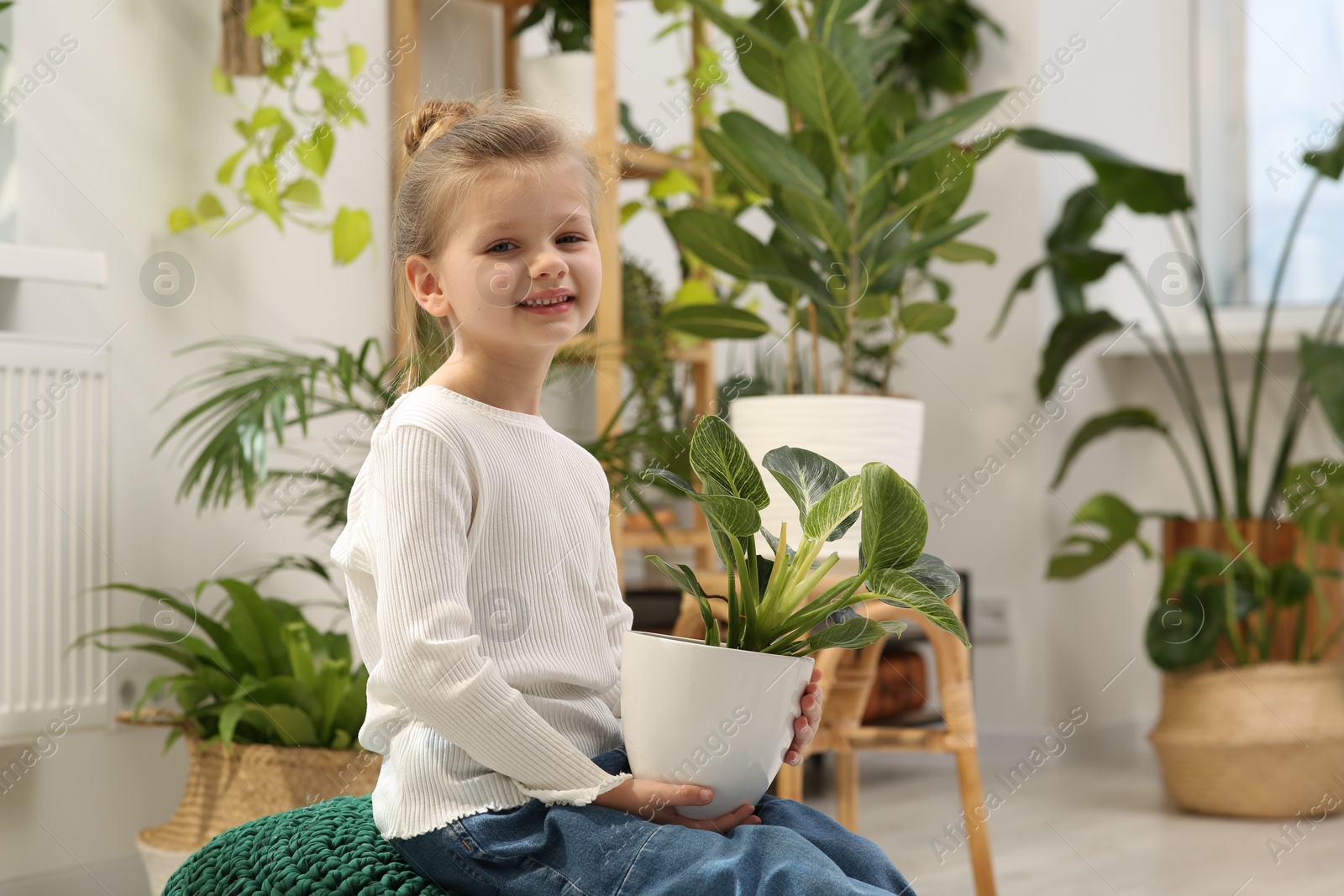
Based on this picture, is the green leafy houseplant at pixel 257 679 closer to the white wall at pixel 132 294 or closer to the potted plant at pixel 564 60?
the white wall at pixel 132 294

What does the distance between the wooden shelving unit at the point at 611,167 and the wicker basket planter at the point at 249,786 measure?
1.92ft

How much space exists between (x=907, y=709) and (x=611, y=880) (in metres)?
2.21

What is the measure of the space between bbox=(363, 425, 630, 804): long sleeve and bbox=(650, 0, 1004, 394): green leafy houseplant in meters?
1.05

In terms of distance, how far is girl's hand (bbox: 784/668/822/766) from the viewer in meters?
0.86

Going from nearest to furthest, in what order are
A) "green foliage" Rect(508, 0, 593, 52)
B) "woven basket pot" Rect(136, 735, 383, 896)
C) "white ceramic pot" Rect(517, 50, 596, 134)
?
"woven basket pot" Rect(136, 735, 383, 896)
"white ceramic pot" Rect(517, 50, 596, 134)
"green foliage" Rect(508, 0, 593, 52)

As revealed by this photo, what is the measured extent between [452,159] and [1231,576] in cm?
218

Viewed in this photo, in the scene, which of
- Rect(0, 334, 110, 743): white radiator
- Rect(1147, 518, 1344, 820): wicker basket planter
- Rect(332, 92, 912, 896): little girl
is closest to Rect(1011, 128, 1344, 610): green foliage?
Rect(1147, 518, 1344, 820): wicker basket planter

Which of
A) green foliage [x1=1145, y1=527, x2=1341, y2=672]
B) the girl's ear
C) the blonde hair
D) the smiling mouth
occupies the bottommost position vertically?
green foliage [x1=1145, y1=527, x2=1341, y2=672]

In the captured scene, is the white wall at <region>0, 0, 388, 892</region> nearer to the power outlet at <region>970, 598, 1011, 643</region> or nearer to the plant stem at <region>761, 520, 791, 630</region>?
the plant stem at <region>761, 520, 791, 630</region>

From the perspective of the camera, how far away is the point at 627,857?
2.52 feet

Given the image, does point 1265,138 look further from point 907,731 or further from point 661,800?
point 661,800

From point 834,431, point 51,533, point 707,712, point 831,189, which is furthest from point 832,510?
point 51,533

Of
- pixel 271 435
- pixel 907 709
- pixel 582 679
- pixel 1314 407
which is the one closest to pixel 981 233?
pixel 1314 407

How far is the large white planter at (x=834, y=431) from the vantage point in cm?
171
